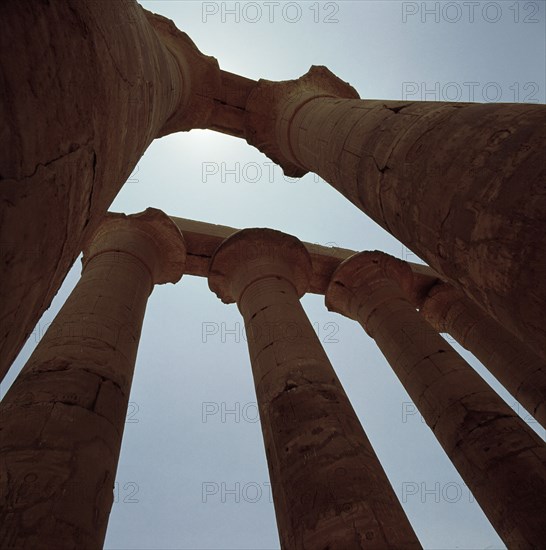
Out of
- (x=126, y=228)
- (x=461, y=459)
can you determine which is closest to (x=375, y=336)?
(x=461, y=459)

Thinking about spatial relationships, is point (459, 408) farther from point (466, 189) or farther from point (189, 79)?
point (189, 79)

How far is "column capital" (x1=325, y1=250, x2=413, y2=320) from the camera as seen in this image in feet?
37.5

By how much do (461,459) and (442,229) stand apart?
5288mm

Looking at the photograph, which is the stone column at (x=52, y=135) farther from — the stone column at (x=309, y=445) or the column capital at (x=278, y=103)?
the column capital at (x=278, y=103)

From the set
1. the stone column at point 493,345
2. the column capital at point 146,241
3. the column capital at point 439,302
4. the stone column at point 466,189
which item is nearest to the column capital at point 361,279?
the column capital at point 439,302

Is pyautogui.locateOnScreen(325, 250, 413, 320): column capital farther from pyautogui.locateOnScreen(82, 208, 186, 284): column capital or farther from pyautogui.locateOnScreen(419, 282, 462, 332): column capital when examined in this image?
pyautogui.locateOnScreen(82, 208, 186, 284): column capital

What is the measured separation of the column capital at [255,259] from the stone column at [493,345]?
4647 mm

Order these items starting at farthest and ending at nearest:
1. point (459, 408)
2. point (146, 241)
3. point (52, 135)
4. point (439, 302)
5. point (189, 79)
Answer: point (439, 302) < point (189, 79) < point (146, 241) < point (459, 408) < point (52, 135)

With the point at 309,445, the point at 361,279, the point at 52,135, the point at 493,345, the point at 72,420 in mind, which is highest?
the point at 361,279

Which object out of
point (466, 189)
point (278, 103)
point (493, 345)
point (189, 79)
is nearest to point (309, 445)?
point (466, 189)

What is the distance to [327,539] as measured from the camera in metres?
4.36

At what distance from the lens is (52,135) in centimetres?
208

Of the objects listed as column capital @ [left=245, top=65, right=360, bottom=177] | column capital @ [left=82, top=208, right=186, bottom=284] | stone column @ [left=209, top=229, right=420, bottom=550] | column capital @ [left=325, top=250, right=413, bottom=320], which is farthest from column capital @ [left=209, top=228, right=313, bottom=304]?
column capital @ [left=245, top=65, right=360, bottom=177]

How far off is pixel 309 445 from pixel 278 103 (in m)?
8.23
